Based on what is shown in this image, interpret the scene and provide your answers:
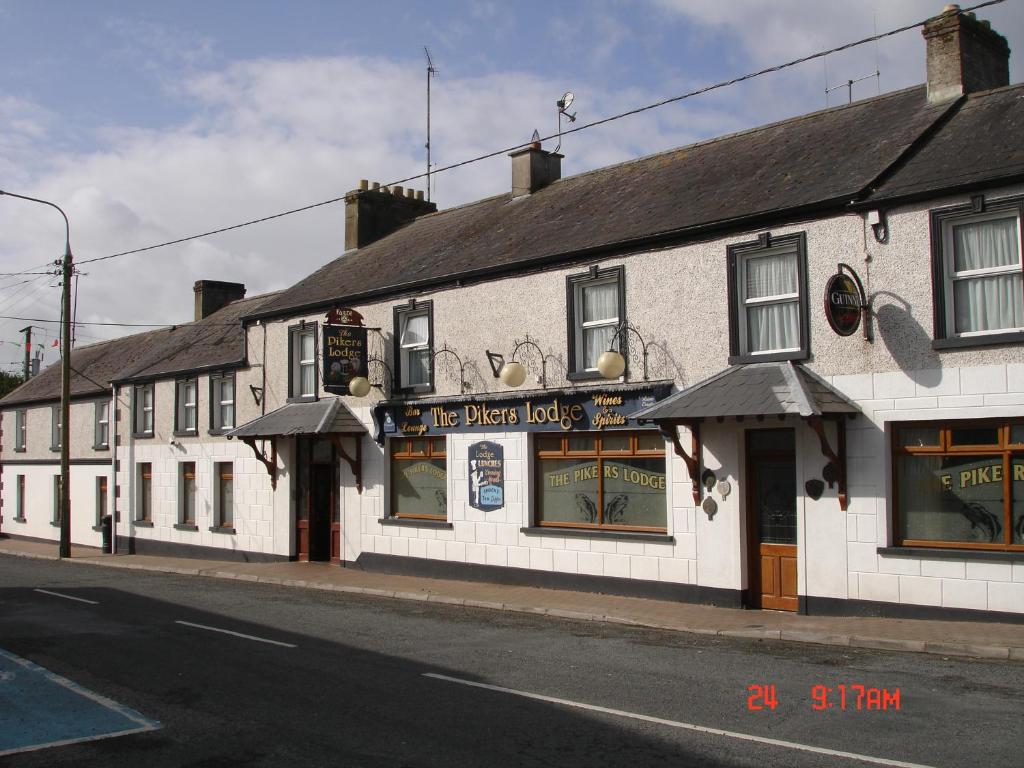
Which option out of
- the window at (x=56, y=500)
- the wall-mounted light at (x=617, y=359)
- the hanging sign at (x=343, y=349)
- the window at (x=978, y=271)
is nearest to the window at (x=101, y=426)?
the window at (x=56, y=500)

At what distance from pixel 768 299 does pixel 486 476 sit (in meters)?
6.39

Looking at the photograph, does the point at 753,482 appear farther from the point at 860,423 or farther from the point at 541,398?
the point at 541,398

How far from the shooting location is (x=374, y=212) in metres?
25.4

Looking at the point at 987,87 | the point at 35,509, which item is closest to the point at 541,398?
the point at 987,87

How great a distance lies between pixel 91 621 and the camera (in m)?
14.0

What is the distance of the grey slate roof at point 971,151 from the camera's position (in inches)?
486

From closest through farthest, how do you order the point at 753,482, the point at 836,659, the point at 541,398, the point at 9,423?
the point at 836,659 < the point at 753,482 < the point at 541,398 < the point at 9,423

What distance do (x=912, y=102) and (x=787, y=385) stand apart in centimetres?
585

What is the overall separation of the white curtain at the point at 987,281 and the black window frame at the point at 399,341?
387 inches

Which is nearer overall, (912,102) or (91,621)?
(91,621)

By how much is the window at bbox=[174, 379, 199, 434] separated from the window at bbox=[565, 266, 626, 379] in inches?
548

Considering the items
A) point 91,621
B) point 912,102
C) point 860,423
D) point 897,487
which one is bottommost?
point 91,621
